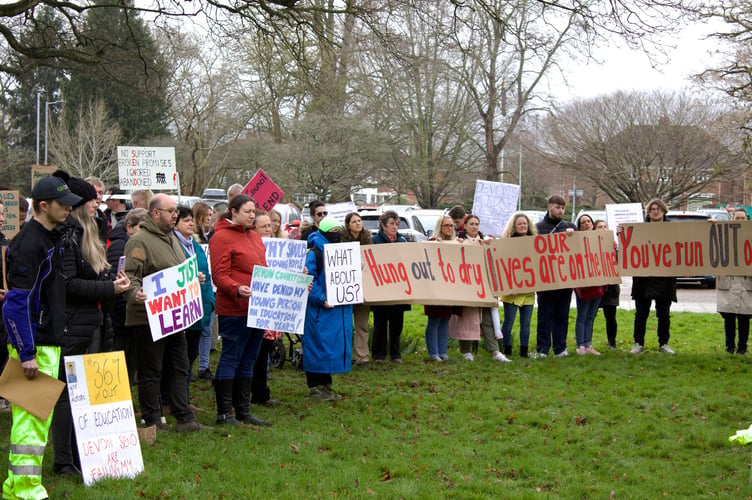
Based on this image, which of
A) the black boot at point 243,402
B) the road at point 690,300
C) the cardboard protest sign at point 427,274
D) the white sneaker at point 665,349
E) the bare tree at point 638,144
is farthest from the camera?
the bare tree at point 638,144

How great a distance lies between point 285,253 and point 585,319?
14.4ft

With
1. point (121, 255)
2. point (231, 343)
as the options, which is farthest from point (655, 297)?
point (121, 255)

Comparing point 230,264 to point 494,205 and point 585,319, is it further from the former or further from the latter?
point 494,205

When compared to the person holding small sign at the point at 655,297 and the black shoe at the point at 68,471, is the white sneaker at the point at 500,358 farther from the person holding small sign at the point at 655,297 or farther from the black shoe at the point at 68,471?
the black shoe at the point at 68,471

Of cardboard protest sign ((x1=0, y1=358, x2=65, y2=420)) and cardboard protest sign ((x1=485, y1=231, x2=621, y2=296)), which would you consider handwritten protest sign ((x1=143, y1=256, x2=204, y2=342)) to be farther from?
cardboard protest sign ((x1=485, y1=231, x2=621, y2=296))

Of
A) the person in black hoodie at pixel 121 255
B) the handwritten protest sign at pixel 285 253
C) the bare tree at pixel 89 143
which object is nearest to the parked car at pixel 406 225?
the handwritten protest sign at pixel 285 253

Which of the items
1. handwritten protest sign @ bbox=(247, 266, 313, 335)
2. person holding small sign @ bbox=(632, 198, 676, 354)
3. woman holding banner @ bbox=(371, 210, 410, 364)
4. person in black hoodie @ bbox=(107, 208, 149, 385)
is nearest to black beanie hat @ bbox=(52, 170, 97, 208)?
person in black hoodie @ bbox=(107, 208, 149, 385)

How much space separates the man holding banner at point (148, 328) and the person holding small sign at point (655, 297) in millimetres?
6625

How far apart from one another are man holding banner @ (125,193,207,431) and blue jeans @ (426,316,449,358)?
435 centimetres

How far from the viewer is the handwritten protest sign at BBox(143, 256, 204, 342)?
6363 millimetres

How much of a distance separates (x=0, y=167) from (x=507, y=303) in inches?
1695

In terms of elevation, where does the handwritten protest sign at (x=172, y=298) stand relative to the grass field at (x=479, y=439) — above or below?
above

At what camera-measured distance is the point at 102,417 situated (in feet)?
18.8

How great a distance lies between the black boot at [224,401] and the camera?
7.41 metres
